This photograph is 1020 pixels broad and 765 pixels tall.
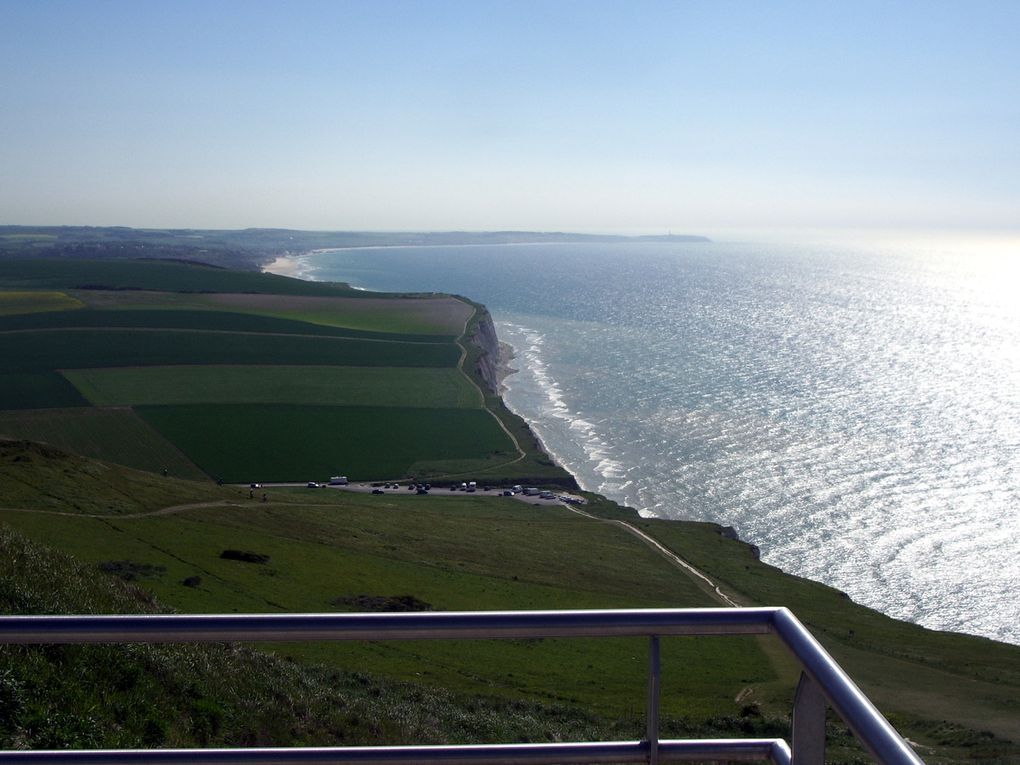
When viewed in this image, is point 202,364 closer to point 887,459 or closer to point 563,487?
point 563,487

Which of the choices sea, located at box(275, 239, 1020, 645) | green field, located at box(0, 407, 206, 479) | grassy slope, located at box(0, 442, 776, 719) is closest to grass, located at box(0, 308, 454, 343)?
sea, located at box(275, 239, 1020, 645)

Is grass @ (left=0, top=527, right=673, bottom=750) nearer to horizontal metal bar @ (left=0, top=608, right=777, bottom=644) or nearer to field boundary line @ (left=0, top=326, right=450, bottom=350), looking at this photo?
horizontal metal bar @ (left=0, top=608, right=777, bottom=644)

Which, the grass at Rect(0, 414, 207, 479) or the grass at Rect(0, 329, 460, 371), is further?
the grass at Rect(0, 329, 460, 371)

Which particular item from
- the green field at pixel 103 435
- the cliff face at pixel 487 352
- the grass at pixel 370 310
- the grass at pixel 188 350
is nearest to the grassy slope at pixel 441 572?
the green field at pixel 103 435

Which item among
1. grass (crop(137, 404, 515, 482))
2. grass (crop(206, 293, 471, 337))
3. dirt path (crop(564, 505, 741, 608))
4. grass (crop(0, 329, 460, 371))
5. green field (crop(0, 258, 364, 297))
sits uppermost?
green field (crop(0, 258, 364, 297))

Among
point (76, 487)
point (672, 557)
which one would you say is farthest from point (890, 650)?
point (76, 487)

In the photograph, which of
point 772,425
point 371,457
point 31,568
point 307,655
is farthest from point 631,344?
point 31,568
